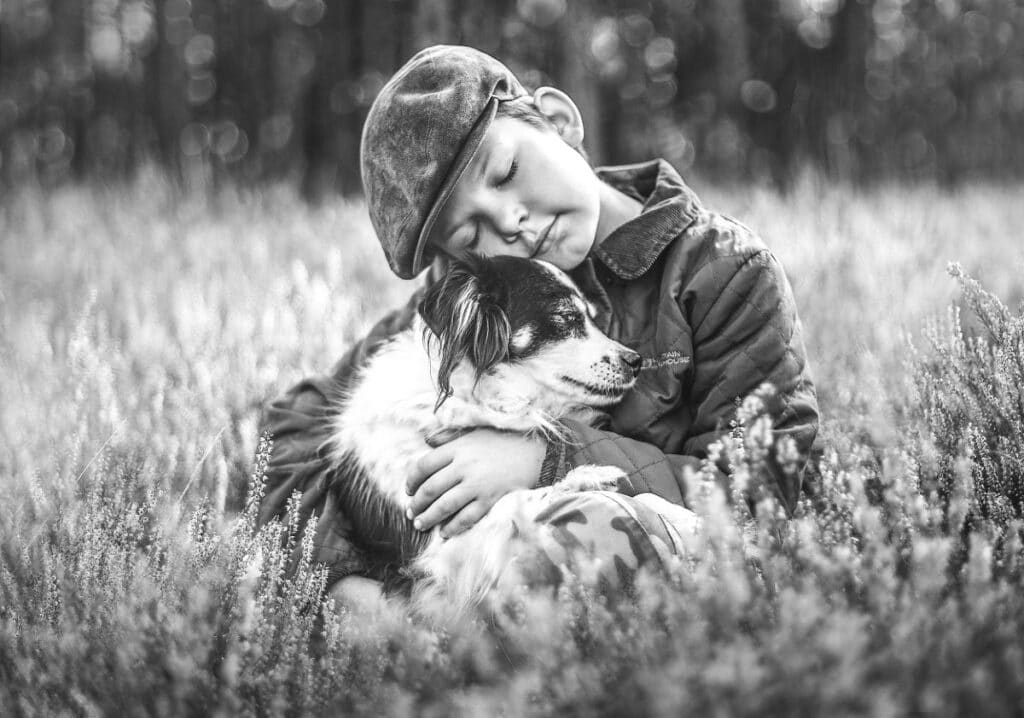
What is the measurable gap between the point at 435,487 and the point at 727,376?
0.80m

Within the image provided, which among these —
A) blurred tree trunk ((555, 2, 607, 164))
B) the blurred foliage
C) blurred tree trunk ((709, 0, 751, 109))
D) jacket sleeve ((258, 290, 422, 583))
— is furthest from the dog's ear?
blurred tree trunk ((709, 0, 751, 109))

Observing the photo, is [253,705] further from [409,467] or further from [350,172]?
[350,172]

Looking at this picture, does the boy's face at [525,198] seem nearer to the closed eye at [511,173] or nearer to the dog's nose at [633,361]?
the closed eye at [511,173]

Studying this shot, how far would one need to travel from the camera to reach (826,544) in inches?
70.7

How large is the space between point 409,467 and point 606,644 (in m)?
0.98

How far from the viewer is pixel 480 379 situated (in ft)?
7.42

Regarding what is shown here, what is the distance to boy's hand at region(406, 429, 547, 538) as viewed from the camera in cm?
206

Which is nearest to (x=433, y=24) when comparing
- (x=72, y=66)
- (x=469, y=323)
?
(x=469, y=323)

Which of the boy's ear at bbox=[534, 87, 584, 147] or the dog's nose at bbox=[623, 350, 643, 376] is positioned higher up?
the boy's ear at bbox=[534, 87, 584, 147]

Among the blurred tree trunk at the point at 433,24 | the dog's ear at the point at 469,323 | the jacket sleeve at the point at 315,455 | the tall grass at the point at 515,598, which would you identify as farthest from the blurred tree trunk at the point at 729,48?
the dog's ear at the point at 469,323

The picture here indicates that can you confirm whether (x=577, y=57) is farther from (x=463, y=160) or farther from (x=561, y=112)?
(x=463, y=160)

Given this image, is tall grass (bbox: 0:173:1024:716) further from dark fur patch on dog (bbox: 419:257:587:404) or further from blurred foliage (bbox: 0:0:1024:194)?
blurred foliage (bbox: 0:0:1024:194)

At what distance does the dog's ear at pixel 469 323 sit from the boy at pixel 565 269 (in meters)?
0.14

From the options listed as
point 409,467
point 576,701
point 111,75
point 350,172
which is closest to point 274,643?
point 409,467
